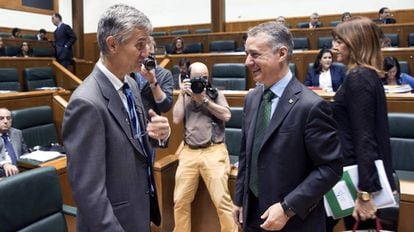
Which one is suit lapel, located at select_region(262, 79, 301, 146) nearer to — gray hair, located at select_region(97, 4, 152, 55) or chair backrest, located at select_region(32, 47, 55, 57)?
gray hair, located at select_region(97, 4, 152, 55)

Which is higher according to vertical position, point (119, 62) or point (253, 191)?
point (119, 62)

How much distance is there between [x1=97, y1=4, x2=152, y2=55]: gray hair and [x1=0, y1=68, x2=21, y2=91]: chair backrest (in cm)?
427

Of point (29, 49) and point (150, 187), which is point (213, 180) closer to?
point (150, 187)

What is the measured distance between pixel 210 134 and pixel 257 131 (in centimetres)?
106

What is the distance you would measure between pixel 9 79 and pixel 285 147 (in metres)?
4.69

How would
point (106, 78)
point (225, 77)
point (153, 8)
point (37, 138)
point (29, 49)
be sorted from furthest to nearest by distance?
point (153, 8) < point (29, 49) < point (225, 77) < point (37, 138) < point (106, 78)

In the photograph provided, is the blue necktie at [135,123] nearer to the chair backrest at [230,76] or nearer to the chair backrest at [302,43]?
the chair backrest at [230,76]

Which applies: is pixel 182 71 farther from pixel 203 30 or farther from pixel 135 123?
pixel 203 30

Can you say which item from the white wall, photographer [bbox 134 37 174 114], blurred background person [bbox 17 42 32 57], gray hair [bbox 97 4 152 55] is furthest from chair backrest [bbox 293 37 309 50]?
gray hair [bbox 97 4 152 55]

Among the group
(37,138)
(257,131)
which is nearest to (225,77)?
(37,138)

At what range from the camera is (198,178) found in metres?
2.30

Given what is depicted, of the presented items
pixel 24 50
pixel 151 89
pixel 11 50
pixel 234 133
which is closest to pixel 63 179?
pixel 151 89

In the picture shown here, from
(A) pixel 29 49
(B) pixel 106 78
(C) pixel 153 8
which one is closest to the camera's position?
(B) pixel 106 78

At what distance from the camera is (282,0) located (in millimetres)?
8398
